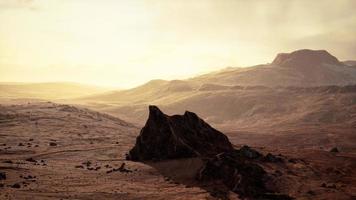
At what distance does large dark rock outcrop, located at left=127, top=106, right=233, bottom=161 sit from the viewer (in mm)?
34031

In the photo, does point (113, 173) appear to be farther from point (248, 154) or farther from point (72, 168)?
point (248, 154)

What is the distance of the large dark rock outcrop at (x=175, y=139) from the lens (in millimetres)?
34031

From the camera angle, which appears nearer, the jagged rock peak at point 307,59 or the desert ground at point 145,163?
the desert ground at point 145,163

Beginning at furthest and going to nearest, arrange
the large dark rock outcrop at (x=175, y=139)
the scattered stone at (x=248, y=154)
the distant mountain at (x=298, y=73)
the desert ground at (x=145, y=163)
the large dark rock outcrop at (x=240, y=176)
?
the distant mountain at (x=298, y=73), the scattered stone at (x=248, y=154), the large dark rock outcrop at (x=175, y=139), the large dark rock outcrop at (x=240, y=176), the desert ground at (x=145, y=163)

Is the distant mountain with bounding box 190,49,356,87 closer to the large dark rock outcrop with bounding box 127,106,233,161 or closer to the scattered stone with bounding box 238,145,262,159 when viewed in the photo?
the large dark rock outcrop with bounding box 127,106,233,161

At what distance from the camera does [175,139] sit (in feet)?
113

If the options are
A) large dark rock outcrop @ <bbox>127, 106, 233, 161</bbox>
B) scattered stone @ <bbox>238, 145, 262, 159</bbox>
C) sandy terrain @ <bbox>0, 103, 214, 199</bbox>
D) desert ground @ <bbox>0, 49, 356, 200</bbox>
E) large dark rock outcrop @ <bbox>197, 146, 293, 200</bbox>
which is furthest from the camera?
scattered stone @ <bbox>238, 145, 262, 159</bbox>

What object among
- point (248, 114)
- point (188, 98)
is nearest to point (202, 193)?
point (248, 114)

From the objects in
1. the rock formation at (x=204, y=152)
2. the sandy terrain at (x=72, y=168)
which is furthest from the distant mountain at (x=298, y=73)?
the rock formation at (x=204, y=152)

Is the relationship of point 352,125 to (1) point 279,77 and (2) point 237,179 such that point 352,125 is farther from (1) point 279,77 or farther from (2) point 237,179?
(1) point 279,77

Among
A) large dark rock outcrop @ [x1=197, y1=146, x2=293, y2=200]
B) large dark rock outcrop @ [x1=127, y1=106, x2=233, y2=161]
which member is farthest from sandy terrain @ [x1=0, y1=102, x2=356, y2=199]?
large dark rock outcrop @ [x1=127, y1=106, x2=233, y2=161]

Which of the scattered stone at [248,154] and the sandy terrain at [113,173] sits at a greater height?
the scattered stone at [248,154]

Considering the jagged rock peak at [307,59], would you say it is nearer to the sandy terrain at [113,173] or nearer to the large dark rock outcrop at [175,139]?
the sandy terrain at [113,173]

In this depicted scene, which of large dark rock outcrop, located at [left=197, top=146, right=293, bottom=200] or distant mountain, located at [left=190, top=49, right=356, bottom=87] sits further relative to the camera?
distant mountain, located at [left=190, top=49, right=356, bottom=87]
